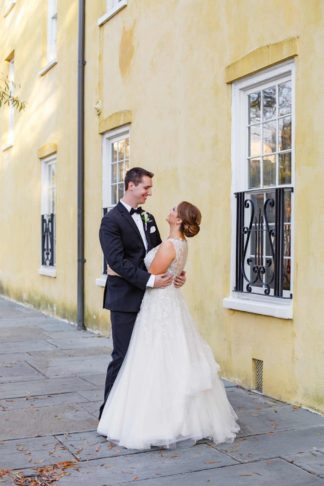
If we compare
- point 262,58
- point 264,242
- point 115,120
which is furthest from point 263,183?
point 115,120

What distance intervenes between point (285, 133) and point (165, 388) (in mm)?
2929

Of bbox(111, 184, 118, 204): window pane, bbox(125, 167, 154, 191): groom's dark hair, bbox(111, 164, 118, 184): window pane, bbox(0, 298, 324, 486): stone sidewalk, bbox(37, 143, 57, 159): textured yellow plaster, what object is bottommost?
bbox(0, 298, 324, 486): stone sidewalk

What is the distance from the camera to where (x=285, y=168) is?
6.82 metres

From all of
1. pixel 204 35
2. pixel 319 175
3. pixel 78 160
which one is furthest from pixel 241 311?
pixel 78 160


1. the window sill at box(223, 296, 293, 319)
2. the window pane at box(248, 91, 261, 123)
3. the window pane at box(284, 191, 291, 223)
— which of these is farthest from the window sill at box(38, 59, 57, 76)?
the window pane at box(284, 191, 291, 223)

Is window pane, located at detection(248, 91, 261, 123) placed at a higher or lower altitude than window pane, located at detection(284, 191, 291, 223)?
higher

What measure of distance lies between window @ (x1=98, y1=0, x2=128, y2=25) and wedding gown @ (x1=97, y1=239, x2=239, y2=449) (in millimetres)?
5855

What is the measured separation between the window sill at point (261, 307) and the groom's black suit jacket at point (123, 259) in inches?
60.4

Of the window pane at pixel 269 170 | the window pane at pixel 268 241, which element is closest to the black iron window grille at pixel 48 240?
the window pane at pixel 269 170

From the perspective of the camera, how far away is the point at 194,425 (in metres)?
5.16

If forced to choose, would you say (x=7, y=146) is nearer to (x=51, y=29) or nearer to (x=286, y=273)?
(x=51, y=29)

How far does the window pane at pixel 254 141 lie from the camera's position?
718 centimetres

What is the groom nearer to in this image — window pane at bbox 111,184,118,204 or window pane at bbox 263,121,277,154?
window pane at bbox 263,121,277,154

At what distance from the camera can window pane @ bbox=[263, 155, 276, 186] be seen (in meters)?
6.97
